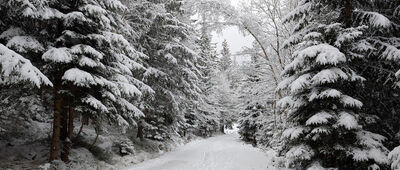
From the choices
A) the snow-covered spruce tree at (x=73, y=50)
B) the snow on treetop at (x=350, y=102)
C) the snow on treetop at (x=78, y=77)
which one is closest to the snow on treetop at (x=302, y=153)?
the snow on treetop at (x=350, y=102)

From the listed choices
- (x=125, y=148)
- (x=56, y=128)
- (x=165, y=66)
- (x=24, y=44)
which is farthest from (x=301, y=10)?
(x=165, y=66)

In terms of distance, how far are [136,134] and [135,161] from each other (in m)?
5.12

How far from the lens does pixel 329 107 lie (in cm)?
750

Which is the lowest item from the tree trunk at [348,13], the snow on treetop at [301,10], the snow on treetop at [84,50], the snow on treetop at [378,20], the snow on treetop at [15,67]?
the snow on treetop at [15,67]

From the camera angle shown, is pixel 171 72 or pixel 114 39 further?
pixel 171 72

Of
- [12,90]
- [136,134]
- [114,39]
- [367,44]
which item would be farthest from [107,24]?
[136,134]

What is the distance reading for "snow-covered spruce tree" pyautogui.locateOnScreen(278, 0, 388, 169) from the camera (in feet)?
22.5

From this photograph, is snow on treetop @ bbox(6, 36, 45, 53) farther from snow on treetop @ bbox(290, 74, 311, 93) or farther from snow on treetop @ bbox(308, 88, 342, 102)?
snow on treetop @ bbox(308, 88, 342, 102)

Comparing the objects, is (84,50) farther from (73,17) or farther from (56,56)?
(73,17)

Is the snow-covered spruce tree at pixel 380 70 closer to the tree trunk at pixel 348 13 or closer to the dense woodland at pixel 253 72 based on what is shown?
the dense woodland at pixel 253 72

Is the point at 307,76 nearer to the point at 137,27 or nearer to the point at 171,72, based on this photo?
the point at 171,72

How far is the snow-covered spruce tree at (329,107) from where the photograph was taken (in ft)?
22.5

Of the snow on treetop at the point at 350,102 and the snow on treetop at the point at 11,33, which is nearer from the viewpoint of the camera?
the snow on treetop at the point at 350,102

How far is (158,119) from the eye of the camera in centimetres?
1761
